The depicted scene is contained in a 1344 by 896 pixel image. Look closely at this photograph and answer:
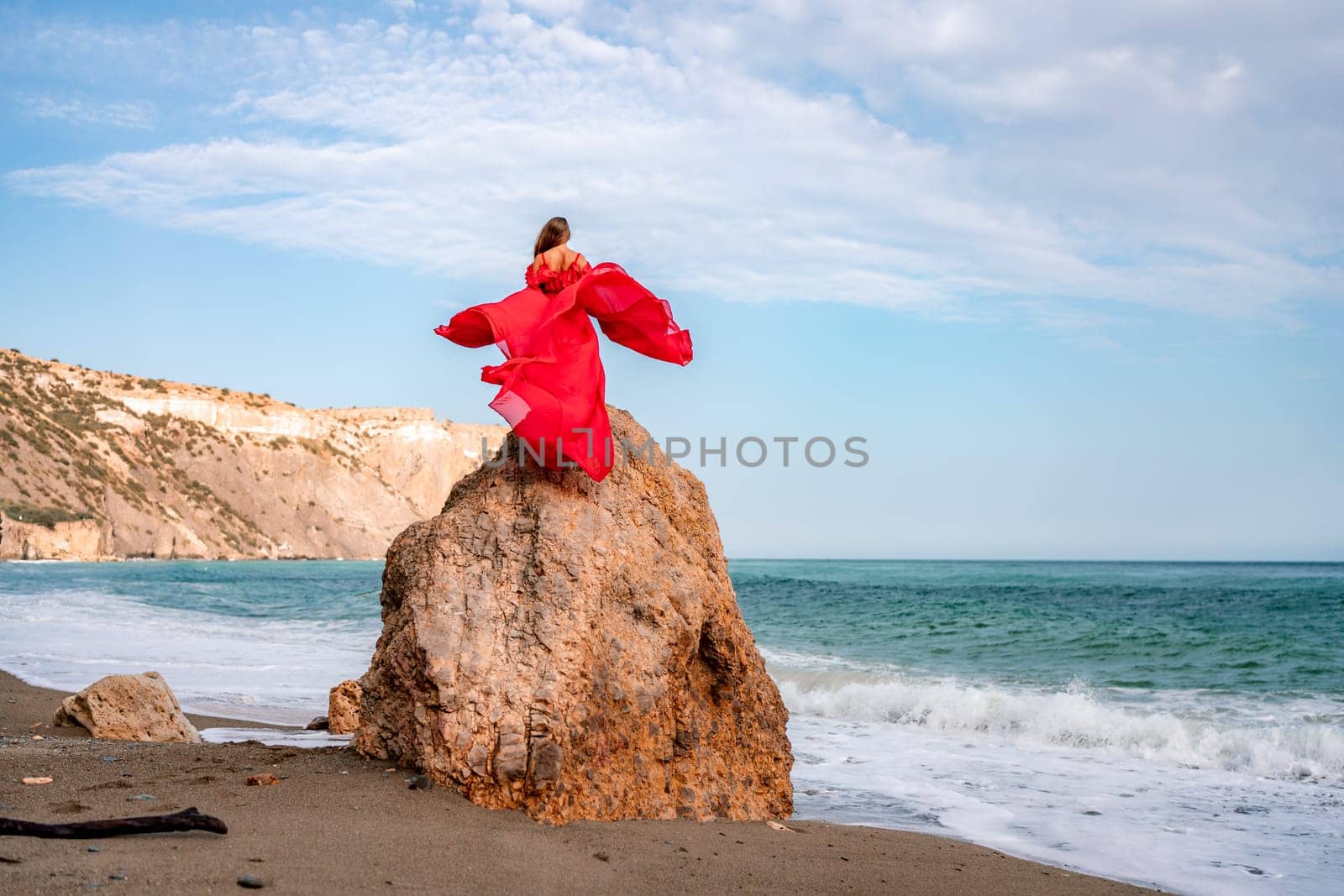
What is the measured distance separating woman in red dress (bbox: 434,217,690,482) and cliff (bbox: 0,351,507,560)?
189 ft

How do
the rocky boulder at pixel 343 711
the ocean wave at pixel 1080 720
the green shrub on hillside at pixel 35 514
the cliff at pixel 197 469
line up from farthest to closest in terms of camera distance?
the cliff at pixel 197 469 → the green shrub on hillside at pixel 35 514 → the ocean wave at pixel 1080 720 → the rocky boulder at pixel 343 711

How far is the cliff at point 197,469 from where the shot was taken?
60000 mm

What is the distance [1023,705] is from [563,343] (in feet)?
22.7

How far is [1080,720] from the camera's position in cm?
913

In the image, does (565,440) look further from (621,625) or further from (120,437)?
(120,437)

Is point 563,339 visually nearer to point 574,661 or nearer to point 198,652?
point 574,661

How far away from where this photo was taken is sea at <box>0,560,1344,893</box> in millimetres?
5715

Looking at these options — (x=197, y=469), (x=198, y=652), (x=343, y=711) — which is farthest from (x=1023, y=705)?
(x=197, y=469)

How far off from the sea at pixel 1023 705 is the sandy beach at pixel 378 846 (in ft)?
3.44

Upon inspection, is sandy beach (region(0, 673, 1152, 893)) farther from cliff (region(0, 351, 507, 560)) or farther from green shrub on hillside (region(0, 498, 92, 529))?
green shrub on hillside (region(0, 498, 92, 529))

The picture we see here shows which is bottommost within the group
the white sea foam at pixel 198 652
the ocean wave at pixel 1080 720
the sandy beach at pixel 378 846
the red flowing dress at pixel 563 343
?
the white sea foam at pixel 198 652

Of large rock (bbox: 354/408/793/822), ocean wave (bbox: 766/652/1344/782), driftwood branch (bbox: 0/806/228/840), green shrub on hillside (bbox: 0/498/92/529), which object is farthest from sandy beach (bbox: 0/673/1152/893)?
green shrub on hillside (bbox: 0/498/92/529)

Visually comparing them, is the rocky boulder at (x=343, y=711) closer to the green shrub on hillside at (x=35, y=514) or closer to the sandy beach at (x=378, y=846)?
the sandy beach at (x=378, y=846)

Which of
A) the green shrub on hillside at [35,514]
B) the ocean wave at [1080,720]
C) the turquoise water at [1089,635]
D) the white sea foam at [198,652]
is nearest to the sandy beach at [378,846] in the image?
the ocean wave at [1080,720]
